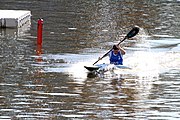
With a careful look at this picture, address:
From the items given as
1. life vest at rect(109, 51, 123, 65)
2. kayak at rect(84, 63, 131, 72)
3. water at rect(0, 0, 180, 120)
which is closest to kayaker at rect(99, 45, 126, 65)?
life vest at rect(109, 51, 123, 65)

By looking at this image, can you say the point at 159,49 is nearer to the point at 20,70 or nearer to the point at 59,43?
the point at 59,43

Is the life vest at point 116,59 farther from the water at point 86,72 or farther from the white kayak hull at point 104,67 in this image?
the water at point 86,72

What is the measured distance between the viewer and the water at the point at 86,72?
62.9 feet

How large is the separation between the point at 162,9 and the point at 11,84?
31.0 meters

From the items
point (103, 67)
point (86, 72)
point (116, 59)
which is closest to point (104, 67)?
point (103, 67)

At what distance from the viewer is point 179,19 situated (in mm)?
45500

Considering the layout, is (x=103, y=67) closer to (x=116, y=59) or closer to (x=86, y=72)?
(x=86, y=72)

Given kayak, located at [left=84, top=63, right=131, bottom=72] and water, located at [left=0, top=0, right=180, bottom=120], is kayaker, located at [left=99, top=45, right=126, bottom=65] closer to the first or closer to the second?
kayak, located at [left=84, top=63, right=131, bottom=72]

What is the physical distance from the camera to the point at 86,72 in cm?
2556

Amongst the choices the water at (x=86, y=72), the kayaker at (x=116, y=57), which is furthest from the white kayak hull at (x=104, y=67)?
the kayaker at (x=116, y=57)

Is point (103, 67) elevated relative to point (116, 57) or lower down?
lower down

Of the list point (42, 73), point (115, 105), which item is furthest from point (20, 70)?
point (115, 105)

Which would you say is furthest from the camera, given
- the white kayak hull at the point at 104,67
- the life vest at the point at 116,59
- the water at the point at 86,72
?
the life vest at the point at 116,59

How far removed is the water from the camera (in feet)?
62.9
